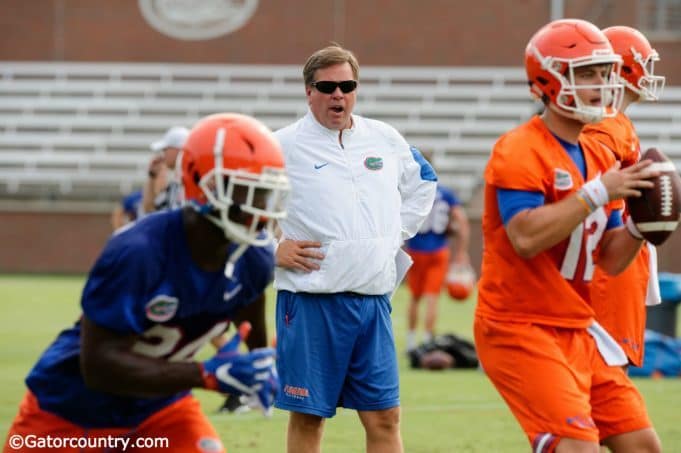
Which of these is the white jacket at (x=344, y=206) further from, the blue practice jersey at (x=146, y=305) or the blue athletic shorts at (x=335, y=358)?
the blue practice jersey at (x=146, y=305)

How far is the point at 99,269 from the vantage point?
379 centimetres

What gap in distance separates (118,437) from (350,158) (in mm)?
2018

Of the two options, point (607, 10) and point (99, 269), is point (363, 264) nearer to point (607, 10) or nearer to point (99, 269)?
point (99, 269)

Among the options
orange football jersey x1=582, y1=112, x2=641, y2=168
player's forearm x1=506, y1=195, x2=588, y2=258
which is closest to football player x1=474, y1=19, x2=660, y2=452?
player's forearm x1=506, y1=195, x2=588, y2=258

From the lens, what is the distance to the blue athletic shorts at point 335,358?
5484 mm

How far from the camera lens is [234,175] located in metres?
3.76

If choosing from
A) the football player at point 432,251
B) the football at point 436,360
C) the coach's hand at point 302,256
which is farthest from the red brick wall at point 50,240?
the coach's hand at point 302,256

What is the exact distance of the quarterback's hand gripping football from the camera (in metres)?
3.64

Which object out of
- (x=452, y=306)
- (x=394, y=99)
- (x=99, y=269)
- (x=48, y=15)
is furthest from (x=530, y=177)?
(x=48, y=15)

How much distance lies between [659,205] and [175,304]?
1.97m

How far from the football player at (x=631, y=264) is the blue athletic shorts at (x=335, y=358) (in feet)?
3.35

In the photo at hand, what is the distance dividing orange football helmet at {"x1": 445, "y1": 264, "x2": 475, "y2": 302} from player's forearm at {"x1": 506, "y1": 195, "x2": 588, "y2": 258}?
29.3 ft

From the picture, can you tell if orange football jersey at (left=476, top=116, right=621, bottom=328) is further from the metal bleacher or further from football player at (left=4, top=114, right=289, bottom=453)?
the metal bleacher

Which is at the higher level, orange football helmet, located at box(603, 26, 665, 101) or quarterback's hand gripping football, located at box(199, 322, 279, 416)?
orange football helmet, located at box(603, 26, 665, 101)
